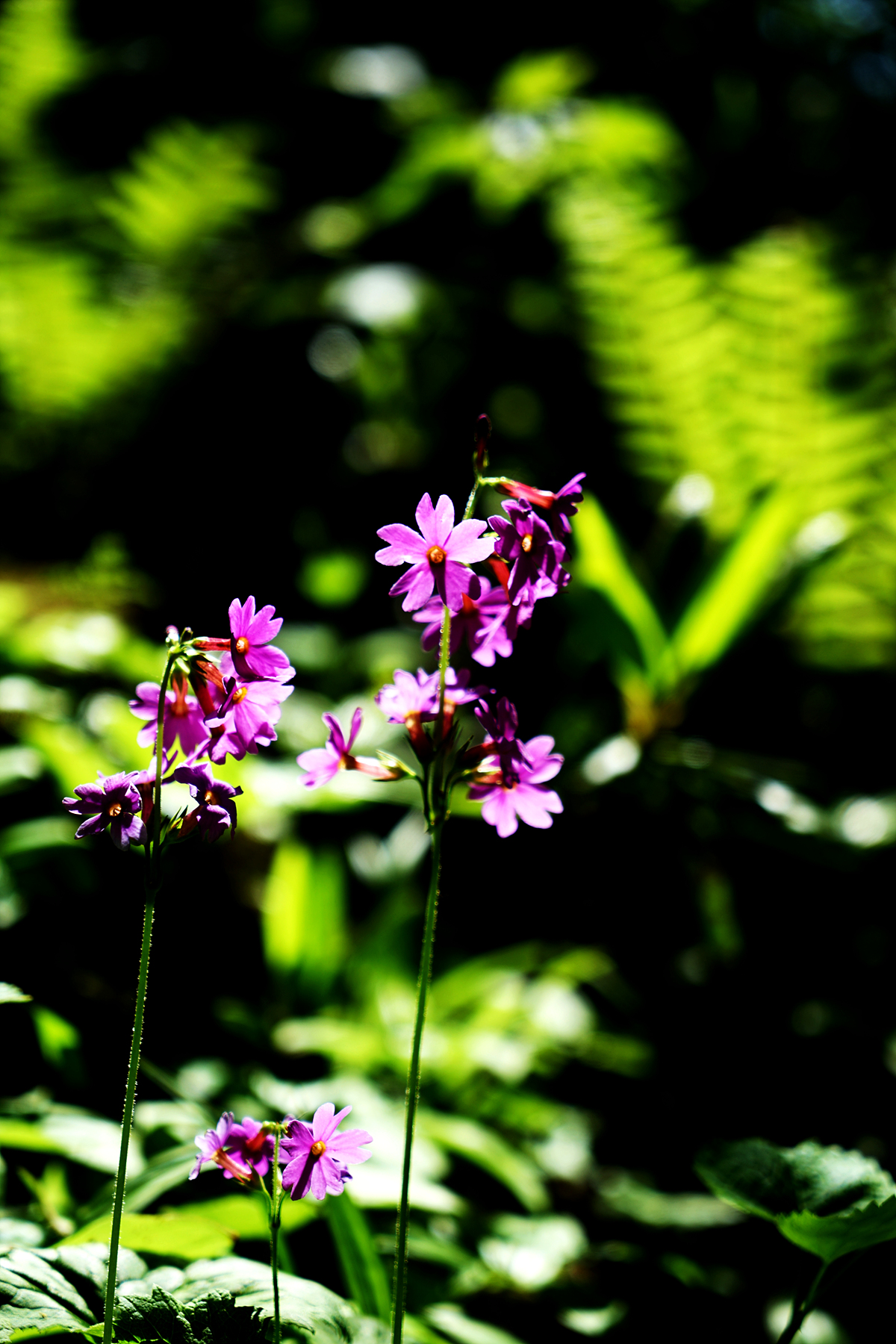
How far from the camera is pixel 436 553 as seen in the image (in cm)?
62

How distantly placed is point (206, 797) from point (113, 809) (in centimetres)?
7

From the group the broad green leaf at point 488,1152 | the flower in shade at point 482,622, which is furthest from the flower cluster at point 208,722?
the broad green leaf at point 488,1152

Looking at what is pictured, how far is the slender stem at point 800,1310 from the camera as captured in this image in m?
0.69

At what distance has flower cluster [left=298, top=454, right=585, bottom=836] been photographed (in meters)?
0.62

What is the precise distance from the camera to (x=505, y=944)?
1986 mm

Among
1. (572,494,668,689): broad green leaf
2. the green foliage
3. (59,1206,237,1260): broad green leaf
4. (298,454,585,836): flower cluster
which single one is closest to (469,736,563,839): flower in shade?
(298,454,585,836): flower cluster

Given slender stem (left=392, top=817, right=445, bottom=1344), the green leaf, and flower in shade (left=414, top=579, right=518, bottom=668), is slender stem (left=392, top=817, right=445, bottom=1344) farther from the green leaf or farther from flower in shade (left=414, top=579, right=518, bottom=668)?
the green leaf

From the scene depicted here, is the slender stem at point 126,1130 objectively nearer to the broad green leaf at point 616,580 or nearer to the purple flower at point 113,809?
the purple flower at point 113,809

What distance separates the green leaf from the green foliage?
0.34 metres

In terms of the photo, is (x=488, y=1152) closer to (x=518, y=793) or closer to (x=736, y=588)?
(x=518, y=793)

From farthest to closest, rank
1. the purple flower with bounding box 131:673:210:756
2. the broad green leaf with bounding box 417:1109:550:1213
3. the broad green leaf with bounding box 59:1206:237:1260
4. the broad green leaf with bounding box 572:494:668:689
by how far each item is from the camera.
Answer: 1. the broad green leaf with bounding box 572:494:668:689
2. the broad green leaf with bounding box 417:1109:550:1213
3. the broad green leaf with bounding box 59:1206:237:1260
4. the purple flower with bounding box 131:673:210:756

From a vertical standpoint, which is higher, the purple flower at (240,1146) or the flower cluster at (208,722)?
the flower cluster at (208,722)

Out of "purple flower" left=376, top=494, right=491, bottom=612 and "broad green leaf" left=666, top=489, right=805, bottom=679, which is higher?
"broad green leaf" left=666, top=489, right=805, bottom=679

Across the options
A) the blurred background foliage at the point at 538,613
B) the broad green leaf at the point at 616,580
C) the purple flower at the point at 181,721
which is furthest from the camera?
the broad green leaf at the point at 616,580
